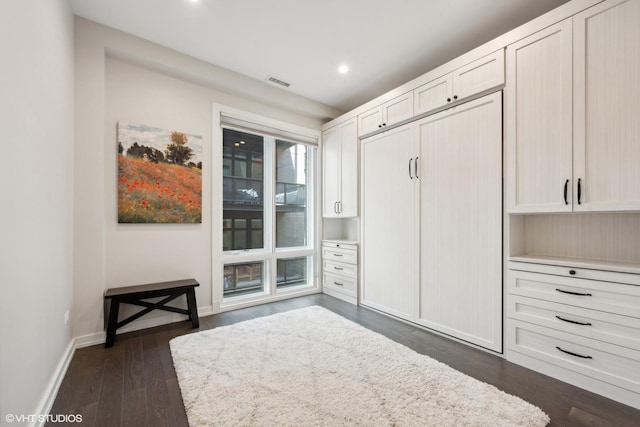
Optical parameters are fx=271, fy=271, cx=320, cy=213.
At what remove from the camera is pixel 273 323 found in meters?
2.96

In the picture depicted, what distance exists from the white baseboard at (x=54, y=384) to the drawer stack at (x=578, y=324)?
320 centimetres

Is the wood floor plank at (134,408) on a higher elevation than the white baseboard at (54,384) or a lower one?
lower

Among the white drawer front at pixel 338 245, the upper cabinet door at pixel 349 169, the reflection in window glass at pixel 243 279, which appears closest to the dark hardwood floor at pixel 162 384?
the reflection in window glass at pixel 243 279

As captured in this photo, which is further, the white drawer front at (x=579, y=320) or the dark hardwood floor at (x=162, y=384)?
the white drawer front at (x=579, y=320)

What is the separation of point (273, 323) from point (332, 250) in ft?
4.88

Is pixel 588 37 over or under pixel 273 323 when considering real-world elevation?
over

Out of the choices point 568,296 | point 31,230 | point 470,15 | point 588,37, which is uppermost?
point 470,15

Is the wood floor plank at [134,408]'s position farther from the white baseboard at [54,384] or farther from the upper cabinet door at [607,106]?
the upper cabinet door at [607,106]

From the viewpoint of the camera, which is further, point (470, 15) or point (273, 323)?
point (273, 323)

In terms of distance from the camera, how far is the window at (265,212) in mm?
3609

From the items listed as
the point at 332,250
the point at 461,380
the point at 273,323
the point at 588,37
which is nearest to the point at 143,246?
the point at 273,323

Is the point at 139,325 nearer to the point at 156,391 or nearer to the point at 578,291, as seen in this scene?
the point at 156,391

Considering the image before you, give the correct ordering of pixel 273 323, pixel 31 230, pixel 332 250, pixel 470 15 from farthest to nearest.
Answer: pixel 332 250 → pixel 273 323 → pixel 470 15 → pixel 31 230

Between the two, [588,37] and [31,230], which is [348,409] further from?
[588,37]
